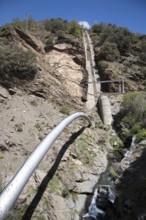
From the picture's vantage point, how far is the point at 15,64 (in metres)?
33.4

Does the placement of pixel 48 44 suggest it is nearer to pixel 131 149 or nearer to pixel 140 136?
pixel 140 136

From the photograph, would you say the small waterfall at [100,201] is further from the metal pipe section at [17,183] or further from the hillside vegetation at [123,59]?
the hillside vegetation at [123,59]

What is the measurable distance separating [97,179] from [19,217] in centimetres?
953

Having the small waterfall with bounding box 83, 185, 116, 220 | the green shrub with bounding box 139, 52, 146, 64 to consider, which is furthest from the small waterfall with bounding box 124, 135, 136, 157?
the green shrub with bounding box 139, 52, 146, 64

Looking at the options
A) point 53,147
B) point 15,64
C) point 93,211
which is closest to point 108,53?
point 15,64

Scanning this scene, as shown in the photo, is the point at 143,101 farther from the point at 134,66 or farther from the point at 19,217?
the point at 19,217

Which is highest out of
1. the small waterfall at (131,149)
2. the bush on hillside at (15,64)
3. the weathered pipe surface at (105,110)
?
the bush on hillside at (15,64)

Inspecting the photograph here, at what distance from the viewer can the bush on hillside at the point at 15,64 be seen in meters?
32.5

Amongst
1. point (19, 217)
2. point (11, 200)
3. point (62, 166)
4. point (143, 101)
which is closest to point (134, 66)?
point (143, 101)

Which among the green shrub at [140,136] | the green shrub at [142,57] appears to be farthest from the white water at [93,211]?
the green shrub at [142,57]

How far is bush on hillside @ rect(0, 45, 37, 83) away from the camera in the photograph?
32.5m

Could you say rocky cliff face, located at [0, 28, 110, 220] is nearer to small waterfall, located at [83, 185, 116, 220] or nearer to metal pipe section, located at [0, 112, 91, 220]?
small waterfall, located at [83, 185, 116, 220]

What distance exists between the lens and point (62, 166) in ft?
79.0

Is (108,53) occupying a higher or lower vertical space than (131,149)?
higher
